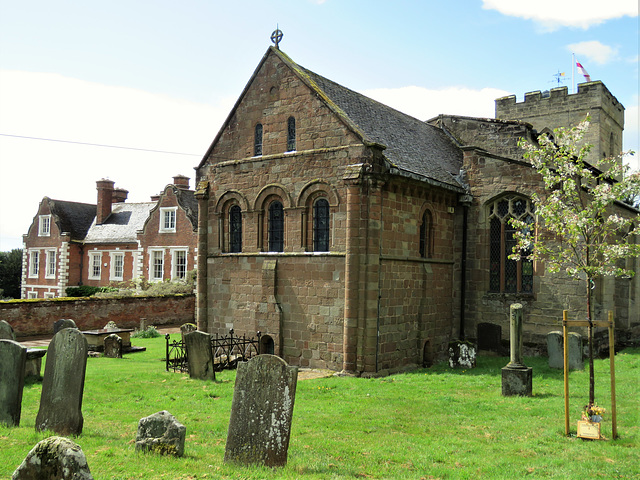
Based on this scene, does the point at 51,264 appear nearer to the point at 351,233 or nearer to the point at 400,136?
the point at 400,136

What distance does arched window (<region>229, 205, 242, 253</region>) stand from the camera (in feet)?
71.2

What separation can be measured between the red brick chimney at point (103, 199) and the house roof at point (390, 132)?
31438 millimetres

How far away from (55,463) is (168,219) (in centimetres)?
3738

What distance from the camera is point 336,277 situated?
18281mm

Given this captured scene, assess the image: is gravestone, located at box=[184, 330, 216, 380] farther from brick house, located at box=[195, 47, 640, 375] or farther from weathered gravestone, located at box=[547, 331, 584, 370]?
weathered gravestone, located at box=[547, 331, 584, 370]

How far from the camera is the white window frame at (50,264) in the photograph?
164 ft

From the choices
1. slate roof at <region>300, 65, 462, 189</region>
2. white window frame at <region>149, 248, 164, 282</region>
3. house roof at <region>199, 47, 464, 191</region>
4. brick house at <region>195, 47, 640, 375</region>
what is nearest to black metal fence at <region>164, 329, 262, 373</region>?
brick house at <region>195, 47, 640, 375</region>

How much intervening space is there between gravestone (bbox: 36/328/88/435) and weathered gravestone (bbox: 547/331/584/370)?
1479 centimetres

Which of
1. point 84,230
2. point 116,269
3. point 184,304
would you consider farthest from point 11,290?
point 184,304

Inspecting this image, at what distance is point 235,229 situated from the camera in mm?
21859

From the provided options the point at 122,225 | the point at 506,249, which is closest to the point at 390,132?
the point at 506,249

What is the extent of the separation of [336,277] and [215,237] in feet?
20.7

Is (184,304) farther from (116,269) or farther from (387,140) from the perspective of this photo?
(387,140)

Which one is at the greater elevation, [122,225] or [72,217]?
[72,217]
